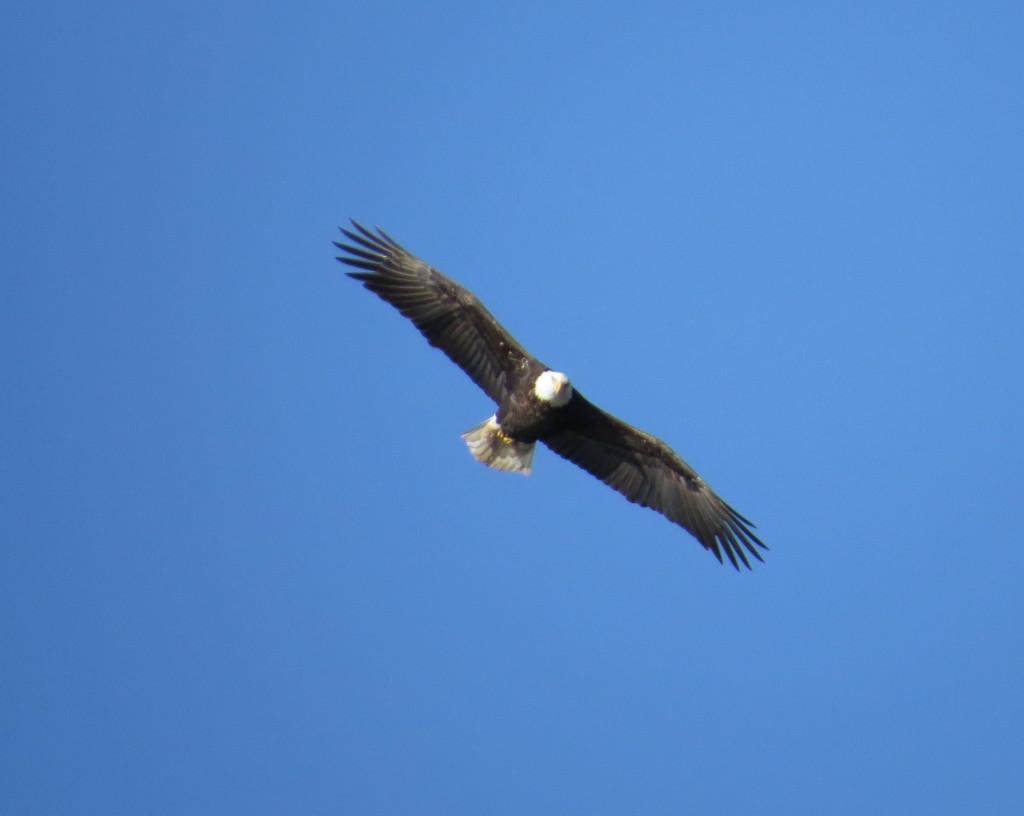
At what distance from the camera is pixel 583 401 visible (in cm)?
1358

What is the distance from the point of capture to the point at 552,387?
42.8 feet

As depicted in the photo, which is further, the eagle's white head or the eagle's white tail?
the eagle's white tail

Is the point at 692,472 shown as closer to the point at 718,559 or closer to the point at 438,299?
the point at 718,559

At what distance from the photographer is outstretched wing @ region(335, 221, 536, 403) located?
42.7ft

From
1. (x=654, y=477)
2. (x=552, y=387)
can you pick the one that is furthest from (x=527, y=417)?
(x=654, y=477)

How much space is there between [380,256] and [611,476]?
114 inches

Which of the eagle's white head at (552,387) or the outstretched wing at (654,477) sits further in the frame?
the outstretched wing at (654,477)

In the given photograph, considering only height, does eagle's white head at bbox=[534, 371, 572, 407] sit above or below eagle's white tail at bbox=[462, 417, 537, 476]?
above

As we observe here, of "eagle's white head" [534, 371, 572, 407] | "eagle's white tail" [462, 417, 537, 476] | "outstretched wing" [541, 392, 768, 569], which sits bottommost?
"eagle's white tail" [462, 417, 537, 476]

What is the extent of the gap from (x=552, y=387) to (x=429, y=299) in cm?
124

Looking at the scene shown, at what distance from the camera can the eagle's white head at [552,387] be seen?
13.0 metres

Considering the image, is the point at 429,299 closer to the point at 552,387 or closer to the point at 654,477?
the point at 552,387

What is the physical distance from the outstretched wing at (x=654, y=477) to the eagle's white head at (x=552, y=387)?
715 mm

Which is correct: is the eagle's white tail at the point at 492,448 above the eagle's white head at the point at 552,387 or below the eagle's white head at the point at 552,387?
below
